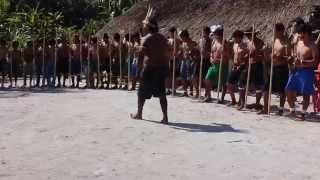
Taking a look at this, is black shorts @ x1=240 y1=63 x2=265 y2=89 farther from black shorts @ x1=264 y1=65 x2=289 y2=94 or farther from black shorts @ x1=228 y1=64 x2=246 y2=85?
black shorts @ x1=264 y1=65 x2=289 y2=94

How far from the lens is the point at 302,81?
11.0m

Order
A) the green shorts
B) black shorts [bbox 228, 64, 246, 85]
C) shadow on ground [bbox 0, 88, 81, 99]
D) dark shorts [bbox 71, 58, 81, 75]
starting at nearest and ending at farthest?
black shorts [bbox 228, 64, 246, 85]
the green shorts
shadow on ground [bbox 0, 88, 81, 99]
dark shorts [bbox 71, 58, 81, 75]

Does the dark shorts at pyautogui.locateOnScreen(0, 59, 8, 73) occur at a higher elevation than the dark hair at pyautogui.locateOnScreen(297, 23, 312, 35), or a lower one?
lower

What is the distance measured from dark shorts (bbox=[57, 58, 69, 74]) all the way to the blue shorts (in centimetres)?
907

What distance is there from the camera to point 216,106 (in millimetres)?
13195

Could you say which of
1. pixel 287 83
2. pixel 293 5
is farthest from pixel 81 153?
pixel 293 5

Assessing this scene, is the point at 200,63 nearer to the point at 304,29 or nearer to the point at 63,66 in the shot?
the point at 304,29

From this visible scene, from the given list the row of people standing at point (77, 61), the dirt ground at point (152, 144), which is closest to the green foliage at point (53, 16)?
the row of people standing at point (77, 61)

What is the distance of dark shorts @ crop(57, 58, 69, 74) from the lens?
18.8m

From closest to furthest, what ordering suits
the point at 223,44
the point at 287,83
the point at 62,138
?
the point at 62,138 → the point at 287,83 → the point at 223,44

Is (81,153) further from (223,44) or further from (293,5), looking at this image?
(293,5)

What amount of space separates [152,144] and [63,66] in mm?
10709

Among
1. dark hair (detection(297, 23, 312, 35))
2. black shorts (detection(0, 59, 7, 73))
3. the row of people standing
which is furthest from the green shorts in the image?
black shorts (detection(0, 59, 7, 73))

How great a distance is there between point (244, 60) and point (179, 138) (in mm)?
4018
